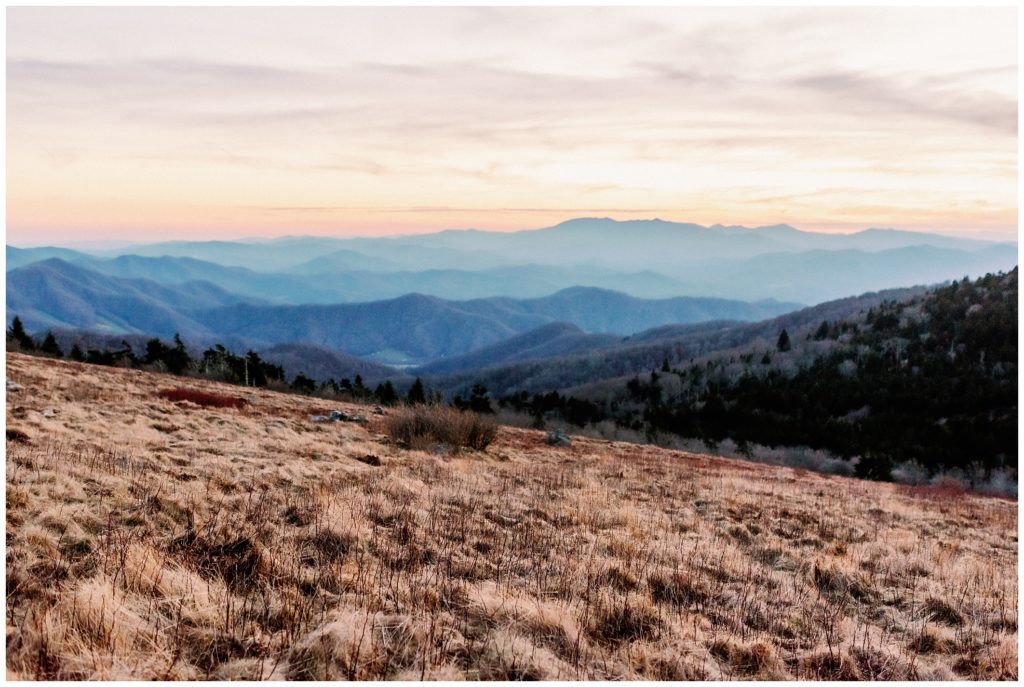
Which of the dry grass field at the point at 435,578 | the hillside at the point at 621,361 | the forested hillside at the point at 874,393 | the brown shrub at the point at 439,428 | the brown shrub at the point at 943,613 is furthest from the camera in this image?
the hillside at the point at 621,361

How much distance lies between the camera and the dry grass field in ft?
15.4

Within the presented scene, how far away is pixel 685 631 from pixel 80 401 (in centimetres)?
1715

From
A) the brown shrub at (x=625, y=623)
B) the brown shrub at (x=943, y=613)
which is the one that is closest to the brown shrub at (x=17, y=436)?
the brown shrub at (x=625, y=623)

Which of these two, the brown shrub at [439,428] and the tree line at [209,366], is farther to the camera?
the tree line at [209,366]

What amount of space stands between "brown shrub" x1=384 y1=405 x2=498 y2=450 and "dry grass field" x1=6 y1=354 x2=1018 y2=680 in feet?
16.8

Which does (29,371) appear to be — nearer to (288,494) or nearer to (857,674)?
(288,494)

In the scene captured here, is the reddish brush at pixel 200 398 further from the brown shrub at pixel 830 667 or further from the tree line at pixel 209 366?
the brown shrub at pixel 830 667

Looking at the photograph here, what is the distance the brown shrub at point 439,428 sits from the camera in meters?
18.5

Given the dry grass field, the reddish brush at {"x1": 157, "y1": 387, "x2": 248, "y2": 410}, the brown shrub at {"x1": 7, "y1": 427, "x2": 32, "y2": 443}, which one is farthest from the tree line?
the dry grass field

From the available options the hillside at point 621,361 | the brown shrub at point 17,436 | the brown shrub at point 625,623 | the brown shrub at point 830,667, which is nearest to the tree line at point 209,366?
the brown shrub at point 17,436

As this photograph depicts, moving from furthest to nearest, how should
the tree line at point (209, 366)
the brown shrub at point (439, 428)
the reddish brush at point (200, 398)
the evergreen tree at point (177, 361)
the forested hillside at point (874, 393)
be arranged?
the forested hillside at point (874, 393) → the tree line at point (209, 366) → the evergreen tree at point (177, 361) → the reddish brush at point (200, 398) → the brown shrub at point (439, 428)

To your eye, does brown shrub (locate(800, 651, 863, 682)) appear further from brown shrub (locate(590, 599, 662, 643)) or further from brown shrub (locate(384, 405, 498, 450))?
brown shrub (locate(384, 405, 498, 450))

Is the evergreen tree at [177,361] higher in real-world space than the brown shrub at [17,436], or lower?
lower

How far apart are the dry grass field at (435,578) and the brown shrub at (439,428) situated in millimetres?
5120
